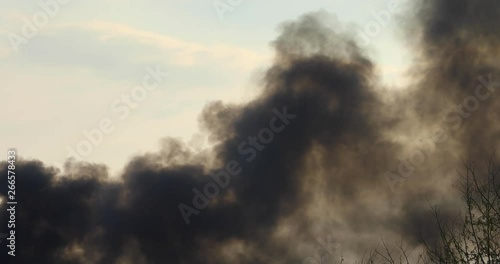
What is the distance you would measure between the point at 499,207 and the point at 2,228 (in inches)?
2234

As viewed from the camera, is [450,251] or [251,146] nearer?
[450,251]

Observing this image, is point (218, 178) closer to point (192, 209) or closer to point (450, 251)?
point (192, 209)

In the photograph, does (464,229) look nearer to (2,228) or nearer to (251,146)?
(251,146)

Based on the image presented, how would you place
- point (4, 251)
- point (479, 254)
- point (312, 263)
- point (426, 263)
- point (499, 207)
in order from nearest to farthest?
point (479, 254), point (499, 207), point (426, 263), point (312, 263), point (4, 251)

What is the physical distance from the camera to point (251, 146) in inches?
2392

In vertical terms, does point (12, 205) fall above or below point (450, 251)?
above

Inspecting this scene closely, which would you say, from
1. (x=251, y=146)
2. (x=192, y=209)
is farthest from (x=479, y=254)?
(x=192, y=209)

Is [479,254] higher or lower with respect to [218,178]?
lower

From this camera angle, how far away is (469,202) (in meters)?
14.0

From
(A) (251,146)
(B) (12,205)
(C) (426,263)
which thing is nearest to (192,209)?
(A) (251,146)

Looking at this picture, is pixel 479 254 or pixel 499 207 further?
pixel 499 207

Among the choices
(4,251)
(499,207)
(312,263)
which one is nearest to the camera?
(499,207)

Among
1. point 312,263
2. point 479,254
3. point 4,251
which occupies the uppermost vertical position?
point 4,251

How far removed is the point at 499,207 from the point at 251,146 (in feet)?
153
